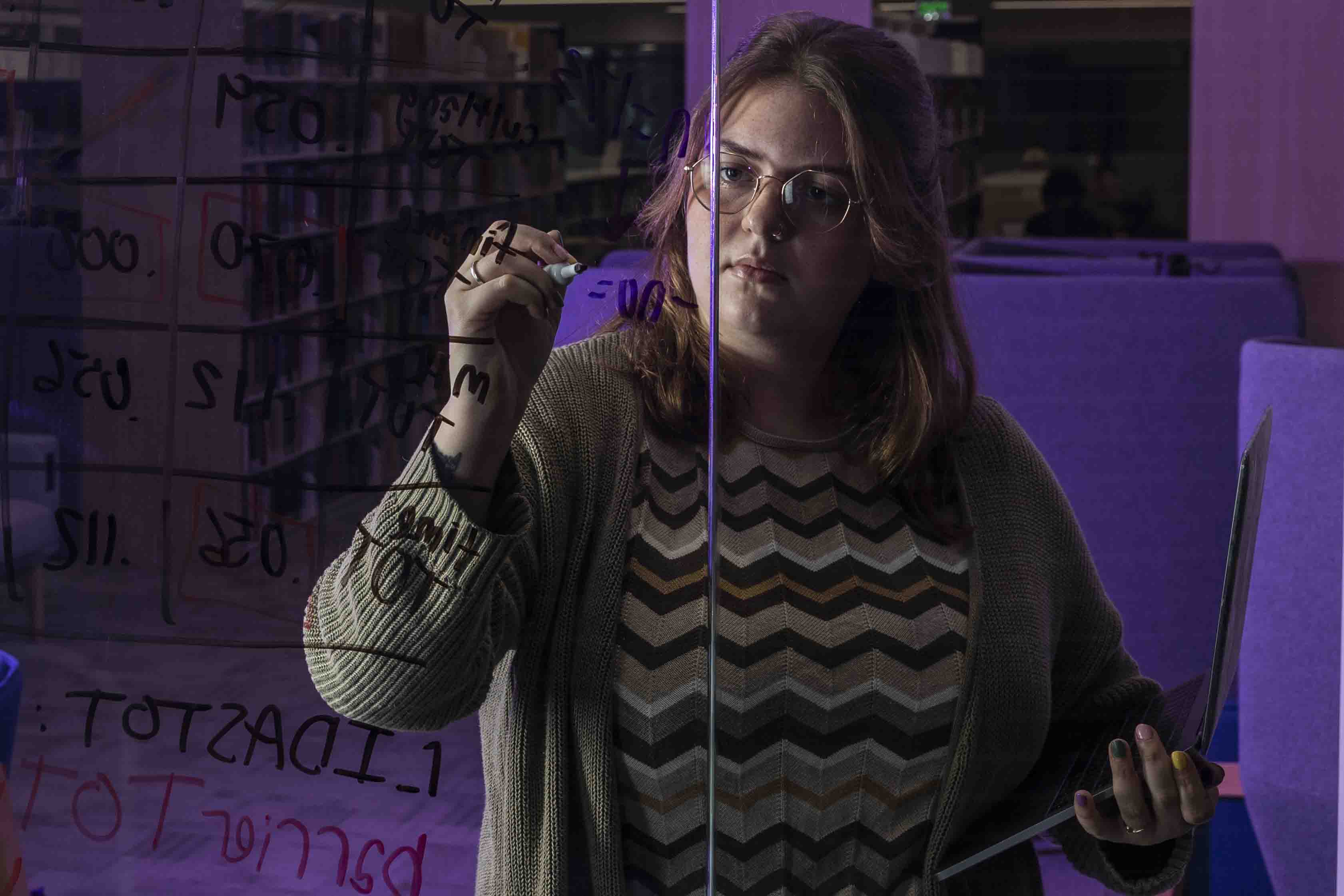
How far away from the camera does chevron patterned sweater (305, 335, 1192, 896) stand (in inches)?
A: 22.0

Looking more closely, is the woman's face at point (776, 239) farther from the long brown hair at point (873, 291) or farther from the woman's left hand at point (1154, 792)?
the woman's left hand at point (1154, 792)

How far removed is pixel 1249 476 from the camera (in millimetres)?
519

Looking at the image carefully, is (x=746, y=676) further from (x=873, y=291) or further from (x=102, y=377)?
(x=102, y=377)

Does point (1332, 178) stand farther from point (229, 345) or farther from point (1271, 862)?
point (229, 345)

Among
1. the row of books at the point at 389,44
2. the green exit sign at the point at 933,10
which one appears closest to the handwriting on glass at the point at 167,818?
the row of books at the point at 389,44

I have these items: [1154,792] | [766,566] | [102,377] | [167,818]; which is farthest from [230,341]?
[1154,792]

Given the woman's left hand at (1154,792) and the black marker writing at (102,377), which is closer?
the black marker writing at (102,377)

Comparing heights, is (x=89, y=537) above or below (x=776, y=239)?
below

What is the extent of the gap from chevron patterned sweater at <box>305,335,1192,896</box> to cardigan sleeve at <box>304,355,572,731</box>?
0.04 feet

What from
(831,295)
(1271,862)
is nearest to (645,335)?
(831,295)

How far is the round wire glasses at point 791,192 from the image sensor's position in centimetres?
46

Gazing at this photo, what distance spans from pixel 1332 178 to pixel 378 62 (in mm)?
2185

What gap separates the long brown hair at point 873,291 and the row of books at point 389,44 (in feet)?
0.20

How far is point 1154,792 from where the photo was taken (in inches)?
23.1
